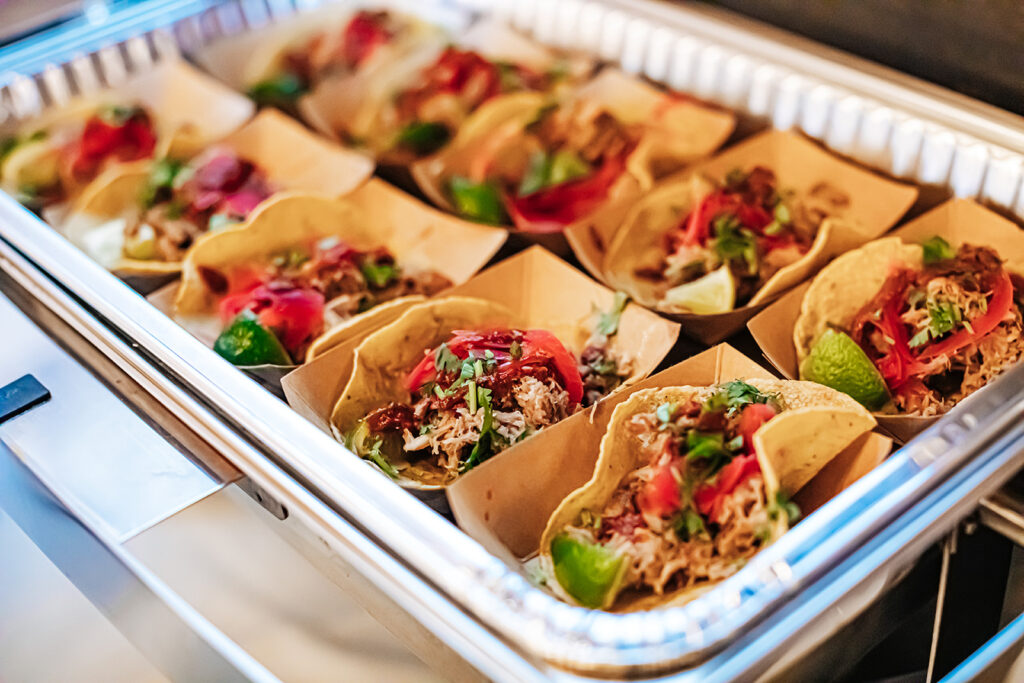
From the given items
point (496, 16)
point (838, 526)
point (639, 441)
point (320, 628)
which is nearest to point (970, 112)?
point (639, 441)

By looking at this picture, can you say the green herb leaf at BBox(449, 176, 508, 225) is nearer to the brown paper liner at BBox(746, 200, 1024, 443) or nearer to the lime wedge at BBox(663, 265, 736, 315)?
the lime wedge at BBox(663, 265, 736, 315)

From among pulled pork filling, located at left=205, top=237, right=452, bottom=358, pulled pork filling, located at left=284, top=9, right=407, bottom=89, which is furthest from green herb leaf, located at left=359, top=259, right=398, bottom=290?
pulled pork filling, located at left=284, top=9, right=407, bottom=89

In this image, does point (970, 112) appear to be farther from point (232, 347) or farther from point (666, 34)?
point (232, 347)

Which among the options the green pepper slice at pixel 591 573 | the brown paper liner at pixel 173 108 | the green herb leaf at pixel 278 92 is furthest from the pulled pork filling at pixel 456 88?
the green pepper slice at pixel 591 573

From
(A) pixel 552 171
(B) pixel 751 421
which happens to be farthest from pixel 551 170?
(B) pixel 751 421

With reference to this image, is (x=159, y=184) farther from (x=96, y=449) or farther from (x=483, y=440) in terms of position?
(x=483, y=440)

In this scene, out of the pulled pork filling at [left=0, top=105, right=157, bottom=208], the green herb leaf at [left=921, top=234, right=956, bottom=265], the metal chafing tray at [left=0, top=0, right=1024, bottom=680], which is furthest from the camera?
the pulled pork filling at [left=0, top=105, right=157, bottom=208]
